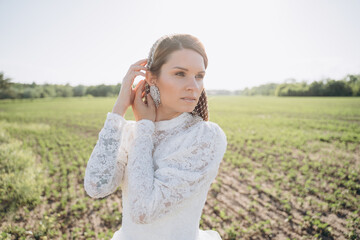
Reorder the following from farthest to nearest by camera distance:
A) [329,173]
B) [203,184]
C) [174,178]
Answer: [329,173], [203,184], [174,178]

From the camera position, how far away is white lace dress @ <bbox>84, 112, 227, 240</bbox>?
121 cm

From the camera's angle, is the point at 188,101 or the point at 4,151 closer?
the point at 188,101

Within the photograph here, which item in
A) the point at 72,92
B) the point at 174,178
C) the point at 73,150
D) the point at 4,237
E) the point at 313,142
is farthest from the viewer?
the point at 72,92

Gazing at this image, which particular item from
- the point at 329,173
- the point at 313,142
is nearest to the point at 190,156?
the point at 329,173

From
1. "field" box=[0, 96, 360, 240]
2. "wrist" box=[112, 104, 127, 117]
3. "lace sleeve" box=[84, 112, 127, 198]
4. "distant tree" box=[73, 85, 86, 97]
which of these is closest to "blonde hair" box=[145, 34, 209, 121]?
"wrist" box=[112, 104, 127, 117]

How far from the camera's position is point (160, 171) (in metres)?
1.28

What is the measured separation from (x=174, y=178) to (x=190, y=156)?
0.19 m

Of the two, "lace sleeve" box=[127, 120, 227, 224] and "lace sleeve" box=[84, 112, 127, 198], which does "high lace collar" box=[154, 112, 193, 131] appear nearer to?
"lace sleeve" box=[127, 120, 227, 224]

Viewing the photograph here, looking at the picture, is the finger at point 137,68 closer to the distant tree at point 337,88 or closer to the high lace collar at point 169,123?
the high lace collar at point 169,123

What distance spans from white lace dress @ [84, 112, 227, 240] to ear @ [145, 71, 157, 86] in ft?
1.00

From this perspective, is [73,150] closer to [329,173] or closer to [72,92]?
[329,173]

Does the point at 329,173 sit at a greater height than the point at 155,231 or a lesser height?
lesser

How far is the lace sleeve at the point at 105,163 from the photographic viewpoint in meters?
1.30

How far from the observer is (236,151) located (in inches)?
381
